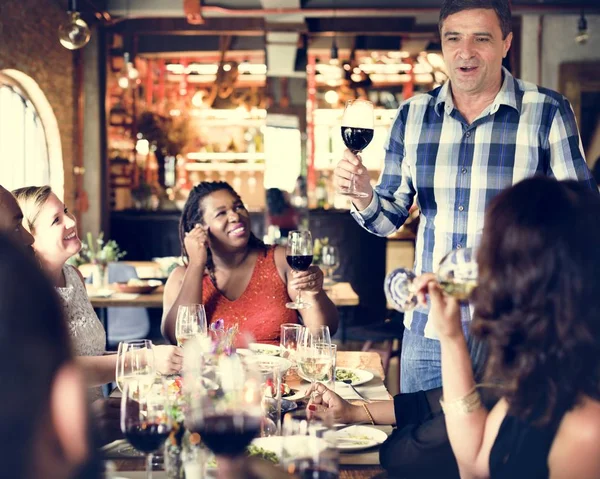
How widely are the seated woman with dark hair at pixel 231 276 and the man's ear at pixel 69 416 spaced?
2146 millimetres

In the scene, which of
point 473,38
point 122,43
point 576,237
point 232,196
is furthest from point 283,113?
point 576,237

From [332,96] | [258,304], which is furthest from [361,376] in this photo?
[332,96]

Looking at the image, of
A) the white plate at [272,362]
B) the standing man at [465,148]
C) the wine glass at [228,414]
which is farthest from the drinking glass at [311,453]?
the standing man at [465,148]

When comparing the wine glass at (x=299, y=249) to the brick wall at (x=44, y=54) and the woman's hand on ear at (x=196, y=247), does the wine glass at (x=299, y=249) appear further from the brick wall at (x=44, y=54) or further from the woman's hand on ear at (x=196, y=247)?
the brick wall at (x=44, y=54)

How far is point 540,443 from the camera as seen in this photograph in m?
1.28

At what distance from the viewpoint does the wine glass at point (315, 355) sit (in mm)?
1870

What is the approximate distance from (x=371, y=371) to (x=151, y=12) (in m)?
6.38

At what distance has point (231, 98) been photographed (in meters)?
9.56

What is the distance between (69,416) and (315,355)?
1179mm

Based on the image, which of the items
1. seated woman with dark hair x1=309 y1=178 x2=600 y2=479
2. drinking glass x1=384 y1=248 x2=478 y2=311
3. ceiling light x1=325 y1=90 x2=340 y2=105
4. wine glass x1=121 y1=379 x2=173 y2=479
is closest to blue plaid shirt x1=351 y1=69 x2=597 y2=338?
drinking glass x1=384 y1=248 x2=478 y2=311

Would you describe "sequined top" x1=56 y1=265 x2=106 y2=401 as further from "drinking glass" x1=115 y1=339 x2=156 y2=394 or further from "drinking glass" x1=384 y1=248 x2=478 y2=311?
"drinking glass" x1=384 y1=248 x2=478 y2=311

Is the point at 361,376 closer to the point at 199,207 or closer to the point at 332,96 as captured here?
the point at 199,207

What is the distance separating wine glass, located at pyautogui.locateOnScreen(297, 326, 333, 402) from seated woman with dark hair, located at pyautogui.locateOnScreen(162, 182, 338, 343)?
0.94 metres

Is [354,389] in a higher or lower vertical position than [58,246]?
lower
